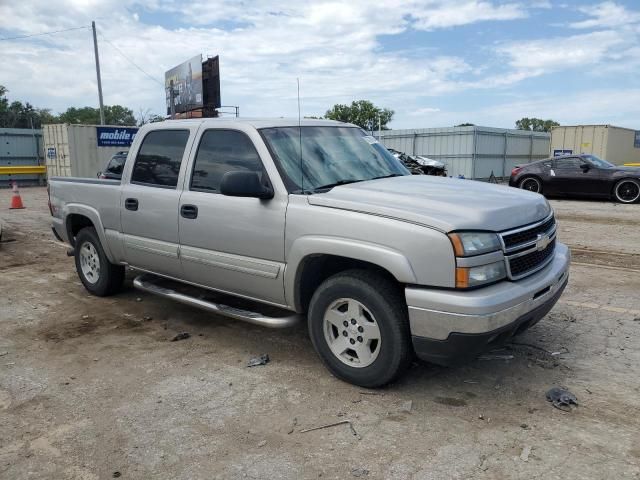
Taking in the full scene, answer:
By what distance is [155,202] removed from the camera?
4.83 metres

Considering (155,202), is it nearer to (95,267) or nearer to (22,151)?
(95,267)

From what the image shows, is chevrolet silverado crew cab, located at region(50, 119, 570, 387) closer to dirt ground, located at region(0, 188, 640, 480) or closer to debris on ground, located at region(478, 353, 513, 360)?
dirt ground, located at region(0, 188, 640, 480)

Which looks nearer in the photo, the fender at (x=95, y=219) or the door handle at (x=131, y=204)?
the door handle at (x=131, y=204)

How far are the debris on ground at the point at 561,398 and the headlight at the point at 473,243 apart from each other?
3.59 feet

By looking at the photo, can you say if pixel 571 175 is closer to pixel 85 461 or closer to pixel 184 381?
pixel 184 381

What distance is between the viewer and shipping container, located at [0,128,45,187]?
27484 mm

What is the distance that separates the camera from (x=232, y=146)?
172 inches

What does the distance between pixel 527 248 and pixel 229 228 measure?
7.15 ft

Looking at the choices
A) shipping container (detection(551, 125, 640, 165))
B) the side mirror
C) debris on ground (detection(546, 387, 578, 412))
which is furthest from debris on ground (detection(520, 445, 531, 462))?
shipping container (detection(551, 125, 640, 165))

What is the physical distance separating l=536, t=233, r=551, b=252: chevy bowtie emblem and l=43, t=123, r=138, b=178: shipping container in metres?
23.1

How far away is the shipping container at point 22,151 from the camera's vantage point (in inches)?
1082

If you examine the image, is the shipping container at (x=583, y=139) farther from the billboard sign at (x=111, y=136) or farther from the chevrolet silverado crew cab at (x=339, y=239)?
the chevrolet silverado crew cab at (x=339, y=239)

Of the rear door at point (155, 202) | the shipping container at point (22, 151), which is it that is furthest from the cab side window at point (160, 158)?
the shipping container at point (22, 151)

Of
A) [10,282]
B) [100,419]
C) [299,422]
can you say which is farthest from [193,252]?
[10,282]
